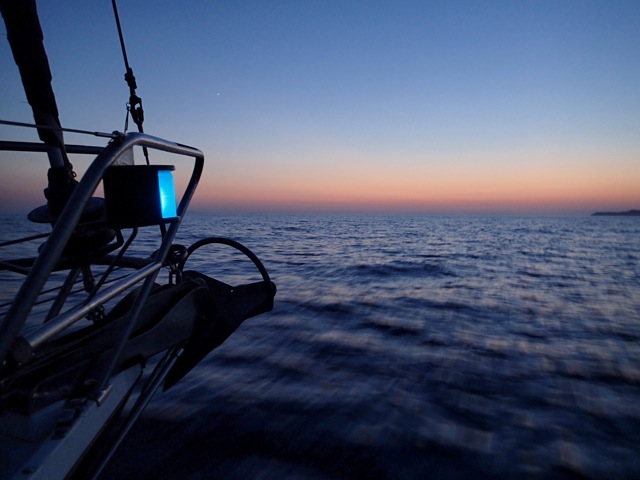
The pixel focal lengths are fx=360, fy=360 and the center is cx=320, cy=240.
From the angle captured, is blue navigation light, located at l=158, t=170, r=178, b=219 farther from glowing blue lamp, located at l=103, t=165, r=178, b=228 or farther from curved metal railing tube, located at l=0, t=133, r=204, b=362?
curved metal railing tube, located at l=0, t=133, r=204, b=362

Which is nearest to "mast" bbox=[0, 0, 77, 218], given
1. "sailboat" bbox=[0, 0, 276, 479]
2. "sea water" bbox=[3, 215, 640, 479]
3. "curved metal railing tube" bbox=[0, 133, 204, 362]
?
"sailboat" bbox=[0, 0, 276, 479]

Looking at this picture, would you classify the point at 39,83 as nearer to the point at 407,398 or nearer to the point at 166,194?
the point at 166,194

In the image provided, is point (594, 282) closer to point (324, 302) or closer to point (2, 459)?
point (324, 302)

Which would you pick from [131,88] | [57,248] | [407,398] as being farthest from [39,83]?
[407,398]

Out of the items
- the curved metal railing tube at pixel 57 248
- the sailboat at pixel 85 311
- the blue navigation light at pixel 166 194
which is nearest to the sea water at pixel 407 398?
the sailboat at pixel 85 311

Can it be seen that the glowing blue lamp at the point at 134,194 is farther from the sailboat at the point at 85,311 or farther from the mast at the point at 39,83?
the mast at the point at 39,83

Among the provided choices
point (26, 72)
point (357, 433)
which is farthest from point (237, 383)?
point (26, 72)

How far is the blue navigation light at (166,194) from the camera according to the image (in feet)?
5.29

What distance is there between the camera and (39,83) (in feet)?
7.61

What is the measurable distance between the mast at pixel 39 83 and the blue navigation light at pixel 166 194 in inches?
32.9

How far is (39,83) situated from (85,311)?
177cm

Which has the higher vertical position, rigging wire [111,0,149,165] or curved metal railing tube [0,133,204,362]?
rigging wire [111,0,149,165]

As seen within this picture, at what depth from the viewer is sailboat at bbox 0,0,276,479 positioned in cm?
130

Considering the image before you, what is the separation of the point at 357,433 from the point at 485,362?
2.26m
